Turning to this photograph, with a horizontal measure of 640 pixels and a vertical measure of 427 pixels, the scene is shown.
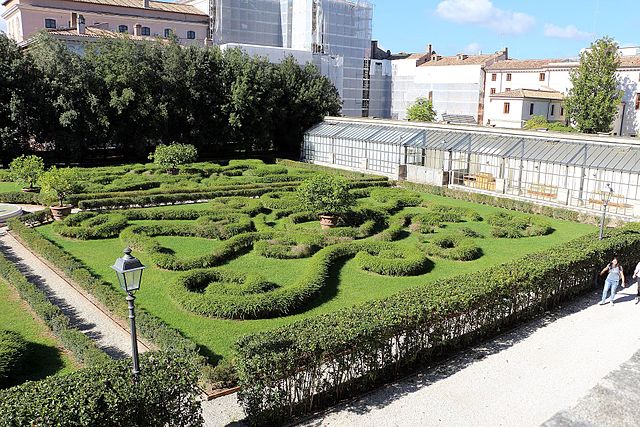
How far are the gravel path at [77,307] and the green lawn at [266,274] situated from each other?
1098 millimetres

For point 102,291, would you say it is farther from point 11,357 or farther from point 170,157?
point 170,157

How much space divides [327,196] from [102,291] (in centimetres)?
1082

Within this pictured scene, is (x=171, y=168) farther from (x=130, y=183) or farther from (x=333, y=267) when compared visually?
(x=333, y=267)

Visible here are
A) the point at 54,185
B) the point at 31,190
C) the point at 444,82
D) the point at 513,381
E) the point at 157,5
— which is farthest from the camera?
the point at 444,82

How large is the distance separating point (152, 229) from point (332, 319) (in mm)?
13161

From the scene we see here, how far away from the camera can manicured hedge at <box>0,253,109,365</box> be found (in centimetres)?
1189

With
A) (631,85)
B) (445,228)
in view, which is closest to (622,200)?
(445,228)

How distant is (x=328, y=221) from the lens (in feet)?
78.4

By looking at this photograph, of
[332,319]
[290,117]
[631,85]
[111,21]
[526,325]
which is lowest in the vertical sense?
[526,325]

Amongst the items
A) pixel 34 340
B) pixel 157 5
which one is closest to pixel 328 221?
pixel 34 340

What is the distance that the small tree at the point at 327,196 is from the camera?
2364 cm

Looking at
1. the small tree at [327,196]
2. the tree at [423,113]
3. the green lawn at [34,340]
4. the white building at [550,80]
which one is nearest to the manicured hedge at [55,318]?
the green lawn at [34,340]

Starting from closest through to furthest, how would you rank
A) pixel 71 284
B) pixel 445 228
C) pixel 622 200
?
pixel 71 284 < pixel 445 228 < pixel 622 200

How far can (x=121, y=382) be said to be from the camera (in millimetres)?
8852
